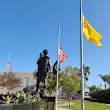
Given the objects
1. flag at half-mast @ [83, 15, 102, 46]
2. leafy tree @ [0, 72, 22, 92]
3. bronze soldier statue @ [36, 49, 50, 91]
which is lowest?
bronze soldier statue @ [36, 49, 50, 91]

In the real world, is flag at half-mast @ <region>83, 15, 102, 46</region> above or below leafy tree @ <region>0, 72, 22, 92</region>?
below

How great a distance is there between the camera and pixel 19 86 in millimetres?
61156

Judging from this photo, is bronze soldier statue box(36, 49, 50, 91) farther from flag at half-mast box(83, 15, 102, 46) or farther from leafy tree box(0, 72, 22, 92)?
leafy tree box(0, 72, 22, 92)

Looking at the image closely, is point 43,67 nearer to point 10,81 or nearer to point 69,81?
point 69,81

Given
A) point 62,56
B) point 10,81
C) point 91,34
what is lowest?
point 91,34

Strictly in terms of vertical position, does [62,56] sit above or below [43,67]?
above

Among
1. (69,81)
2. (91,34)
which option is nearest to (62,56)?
(91,34)

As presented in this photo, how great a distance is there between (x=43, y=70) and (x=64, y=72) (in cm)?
2225

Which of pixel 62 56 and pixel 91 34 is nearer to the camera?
pixel 91 34

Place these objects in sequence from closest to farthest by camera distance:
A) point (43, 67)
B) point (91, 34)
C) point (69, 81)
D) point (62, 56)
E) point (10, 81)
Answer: point (91, 34) → point (43, 67) → point (62, 56) → point (69, 81) → point (10, 81)

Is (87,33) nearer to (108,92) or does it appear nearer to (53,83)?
(53,83)

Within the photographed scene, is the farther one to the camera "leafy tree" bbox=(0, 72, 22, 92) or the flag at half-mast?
"leafy tree" bbox=(0, 72, 22, 92)

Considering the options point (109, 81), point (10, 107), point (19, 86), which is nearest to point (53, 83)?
point (19, 86)

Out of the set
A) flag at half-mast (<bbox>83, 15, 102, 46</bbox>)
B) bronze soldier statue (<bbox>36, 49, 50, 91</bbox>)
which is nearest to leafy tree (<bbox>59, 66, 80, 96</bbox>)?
bronze soldier statue (<bbox>36, 49, 50, 91</bbox>)
